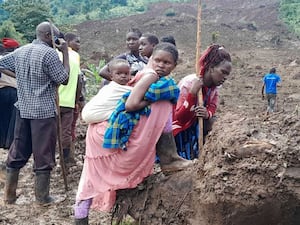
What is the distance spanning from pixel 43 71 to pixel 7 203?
51.6 inches

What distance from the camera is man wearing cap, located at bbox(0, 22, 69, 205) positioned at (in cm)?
450

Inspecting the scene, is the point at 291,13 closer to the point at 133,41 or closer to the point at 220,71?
the point at 133,41

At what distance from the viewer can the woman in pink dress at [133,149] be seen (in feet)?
10.8

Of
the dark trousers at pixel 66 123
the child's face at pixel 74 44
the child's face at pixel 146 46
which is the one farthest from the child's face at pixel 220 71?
the child's face at pixel 74 44

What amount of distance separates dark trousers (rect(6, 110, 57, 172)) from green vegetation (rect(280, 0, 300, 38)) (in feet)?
87.6

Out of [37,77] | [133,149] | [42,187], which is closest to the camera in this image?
[133,149]

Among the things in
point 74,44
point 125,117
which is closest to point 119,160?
point 125,117

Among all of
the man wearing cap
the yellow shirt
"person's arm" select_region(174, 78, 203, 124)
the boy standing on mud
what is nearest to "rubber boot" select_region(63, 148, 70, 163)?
the yellow shirt

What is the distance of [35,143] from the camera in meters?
4.58

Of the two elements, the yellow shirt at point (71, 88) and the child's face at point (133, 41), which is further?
the yellow shirt at point (71, 88)

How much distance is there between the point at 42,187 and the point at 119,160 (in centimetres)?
150

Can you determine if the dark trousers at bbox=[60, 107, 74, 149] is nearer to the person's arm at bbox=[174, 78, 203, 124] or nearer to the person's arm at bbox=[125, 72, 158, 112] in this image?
the person's arm at bbox=[174, 78, 203, 124]

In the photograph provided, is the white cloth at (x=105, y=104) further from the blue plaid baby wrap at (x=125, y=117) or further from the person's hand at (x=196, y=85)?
the person's hand at (x=196, y=85)

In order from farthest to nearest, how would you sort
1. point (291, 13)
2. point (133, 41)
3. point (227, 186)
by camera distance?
1. point (291, 13)
2. point (133, 41)
3. point (227, 186)
